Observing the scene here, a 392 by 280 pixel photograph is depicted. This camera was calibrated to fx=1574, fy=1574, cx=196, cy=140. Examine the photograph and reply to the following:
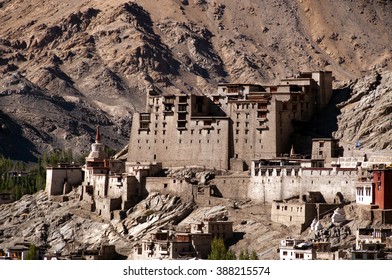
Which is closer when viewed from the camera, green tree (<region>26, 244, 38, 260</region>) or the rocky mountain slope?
the rocky mountain slope

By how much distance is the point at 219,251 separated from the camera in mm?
A: 113250

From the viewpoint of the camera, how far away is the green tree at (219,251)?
11100cm

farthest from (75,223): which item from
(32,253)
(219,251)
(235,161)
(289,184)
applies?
(219,251)

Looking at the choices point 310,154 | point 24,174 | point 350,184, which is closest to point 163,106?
point 310,154

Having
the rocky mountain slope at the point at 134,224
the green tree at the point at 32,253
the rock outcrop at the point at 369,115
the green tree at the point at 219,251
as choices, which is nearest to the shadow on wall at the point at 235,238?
the rocky mountain slope at the point at 134,224

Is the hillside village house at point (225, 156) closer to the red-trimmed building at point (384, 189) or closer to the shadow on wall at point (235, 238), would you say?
the shadow on wall at point (235, 238)

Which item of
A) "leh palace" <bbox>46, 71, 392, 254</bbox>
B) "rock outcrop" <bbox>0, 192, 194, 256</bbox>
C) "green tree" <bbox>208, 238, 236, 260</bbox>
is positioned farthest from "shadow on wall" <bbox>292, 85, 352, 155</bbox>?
"green tree" <bbox>208, 238, 236, 260</bbox>

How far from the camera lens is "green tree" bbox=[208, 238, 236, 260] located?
111m

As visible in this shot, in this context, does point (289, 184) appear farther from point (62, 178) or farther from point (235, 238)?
point (62, 178)

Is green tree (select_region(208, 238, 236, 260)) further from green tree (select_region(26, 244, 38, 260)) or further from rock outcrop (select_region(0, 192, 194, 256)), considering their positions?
green tree (select_region(26, 244, 38, 260))

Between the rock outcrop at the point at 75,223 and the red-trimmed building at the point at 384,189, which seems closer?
the red-trimmed building at the point at 384,189

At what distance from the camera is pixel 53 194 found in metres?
140

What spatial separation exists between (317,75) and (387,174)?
24655mm

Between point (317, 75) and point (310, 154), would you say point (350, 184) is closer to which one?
point (310, 154)
